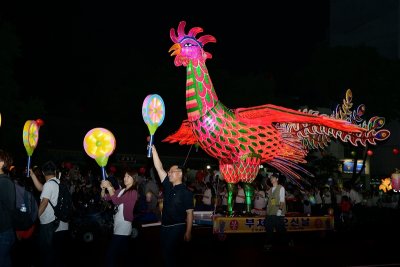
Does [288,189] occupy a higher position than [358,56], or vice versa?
[358,56]

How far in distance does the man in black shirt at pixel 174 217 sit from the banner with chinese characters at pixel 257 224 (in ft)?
20.3

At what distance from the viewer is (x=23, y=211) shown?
5.85m

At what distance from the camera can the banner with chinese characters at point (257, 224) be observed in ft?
43.4

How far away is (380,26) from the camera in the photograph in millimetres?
49375

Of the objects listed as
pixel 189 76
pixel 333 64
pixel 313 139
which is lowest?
pixel 313 139

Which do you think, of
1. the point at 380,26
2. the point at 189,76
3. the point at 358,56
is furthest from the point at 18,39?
the point at 380,26

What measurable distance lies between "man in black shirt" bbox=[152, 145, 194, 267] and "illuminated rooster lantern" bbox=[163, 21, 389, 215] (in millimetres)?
6070

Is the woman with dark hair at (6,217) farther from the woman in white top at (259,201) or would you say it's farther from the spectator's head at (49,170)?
the woman in white top at (259,201)

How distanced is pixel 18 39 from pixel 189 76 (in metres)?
12.2

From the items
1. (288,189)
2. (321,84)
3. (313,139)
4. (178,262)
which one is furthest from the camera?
(321,84)

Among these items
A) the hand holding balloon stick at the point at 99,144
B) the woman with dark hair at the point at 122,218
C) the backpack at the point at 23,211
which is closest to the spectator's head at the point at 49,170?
the woman with dark hair at the point at 122,218

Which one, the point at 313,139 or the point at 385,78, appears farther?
the point at 385,78

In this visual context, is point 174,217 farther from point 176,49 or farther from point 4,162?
point 176,49

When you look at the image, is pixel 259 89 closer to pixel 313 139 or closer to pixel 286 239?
pixel 313 139
